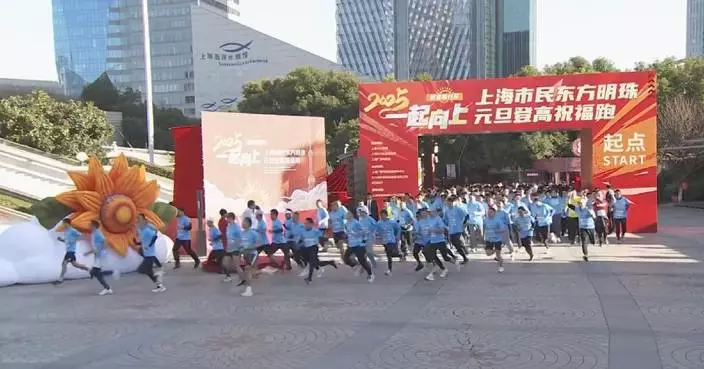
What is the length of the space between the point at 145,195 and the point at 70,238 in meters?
2.22

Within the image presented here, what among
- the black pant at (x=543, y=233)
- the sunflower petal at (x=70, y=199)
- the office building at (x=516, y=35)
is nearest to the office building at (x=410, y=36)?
the office building at (x=516, y=35)

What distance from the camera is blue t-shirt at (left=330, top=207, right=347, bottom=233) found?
537 inches

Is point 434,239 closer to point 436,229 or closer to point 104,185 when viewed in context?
point 436,229

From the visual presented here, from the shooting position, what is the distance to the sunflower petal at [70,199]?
41.6 ft

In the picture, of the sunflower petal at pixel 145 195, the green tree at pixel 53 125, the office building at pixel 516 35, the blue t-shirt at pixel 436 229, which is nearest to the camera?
the blue t-shirt at pixel 436 229

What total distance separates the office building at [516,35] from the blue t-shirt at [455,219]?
94914 millimetres

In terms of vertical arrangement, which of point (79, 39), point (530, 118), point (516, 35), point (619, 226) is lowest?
point (619, 226)

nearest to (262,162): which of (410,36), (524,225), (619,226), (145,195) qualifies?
(145,195)

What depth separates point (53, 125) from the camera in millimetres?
27422

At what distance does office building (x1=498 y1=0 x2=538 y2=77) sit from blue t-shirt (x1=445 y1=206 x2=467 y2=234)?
94914mm

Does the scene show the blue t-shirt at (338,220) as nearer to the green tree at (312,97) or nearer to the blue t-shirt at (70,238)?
the blue t-shirt at (70,238)

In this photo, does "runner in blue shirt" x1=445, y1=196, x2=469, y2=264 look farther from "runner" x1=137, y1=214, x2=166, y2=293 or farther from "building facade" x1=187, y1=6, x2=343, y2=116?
"building facade" x1=187, y1=6, x2=343, y2=116

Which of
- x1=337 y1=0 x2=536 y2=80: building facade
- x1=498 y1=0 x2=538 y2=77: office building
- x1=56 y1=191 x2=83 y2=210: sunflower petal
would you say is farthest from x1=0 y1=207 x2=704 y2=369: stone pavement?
x1=498 y1=0 x2=538 y2=77: office building

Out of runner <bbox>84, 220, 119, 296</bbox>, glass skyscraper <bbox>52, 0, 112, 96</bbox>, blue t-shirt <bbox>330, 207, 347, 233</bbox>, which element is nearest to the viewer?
runner <bbox>84, 220, 119, 296</bbox>
